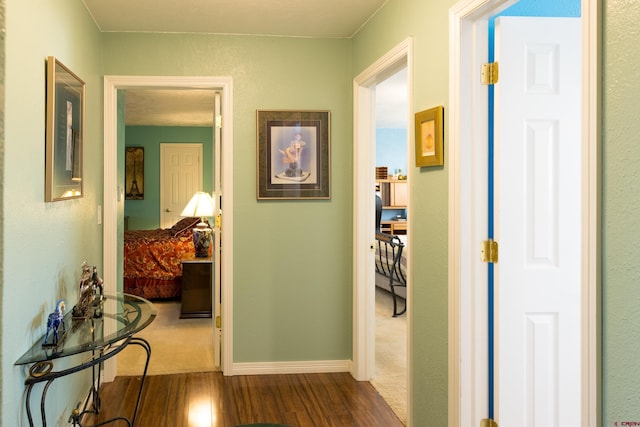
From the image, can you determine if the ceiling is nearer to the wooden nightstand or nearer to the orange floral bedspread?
the wooden nightstand

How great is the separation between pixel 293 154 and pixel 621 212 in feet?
9.55

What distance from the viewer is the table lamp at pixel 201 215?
19.5 feet

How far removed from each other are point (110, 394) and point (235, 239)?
1.28m

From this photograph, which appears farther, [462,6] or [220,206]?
[220,206]

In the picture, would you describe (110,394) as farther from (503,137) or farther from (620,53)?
(620,53)

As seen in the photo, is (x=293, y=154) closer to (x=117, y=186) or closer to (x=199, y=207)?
(x=117, y=186)

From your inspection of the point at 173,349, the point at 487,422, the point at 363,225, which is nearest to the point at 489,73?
the point at 487,422

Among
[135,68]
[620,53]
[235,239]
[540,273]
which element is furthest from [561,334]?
[135,68]

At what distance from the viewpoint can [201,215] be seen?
20.1ft

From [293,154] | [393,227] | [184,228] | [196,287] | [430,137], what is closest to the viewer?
Result: [430,137]

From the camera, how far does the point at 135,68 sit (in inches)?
157

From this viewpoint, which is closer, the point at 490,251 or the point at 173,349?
the point at 490,251

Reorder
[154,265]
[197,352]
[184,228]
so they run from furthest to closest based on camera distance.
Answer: [184,228] → [154,265] → [197,352]

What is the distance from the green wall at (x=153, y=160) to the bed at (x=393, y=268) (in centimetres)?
385
